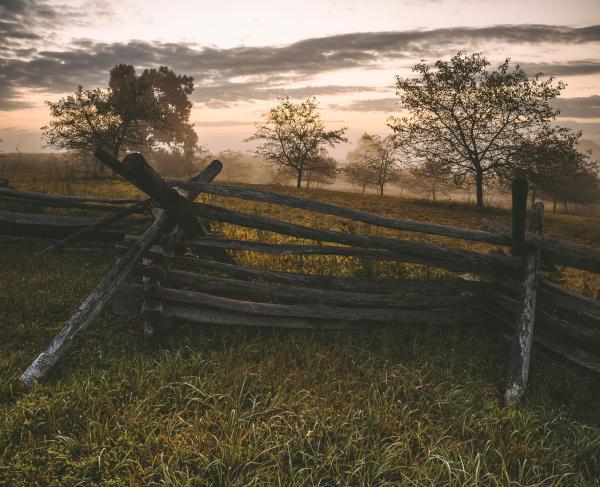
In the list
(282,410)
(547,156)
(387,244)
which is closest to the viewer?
(282,410)

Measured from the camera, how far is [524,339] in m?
3.60

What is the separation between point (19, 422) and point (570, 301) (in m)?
5.00

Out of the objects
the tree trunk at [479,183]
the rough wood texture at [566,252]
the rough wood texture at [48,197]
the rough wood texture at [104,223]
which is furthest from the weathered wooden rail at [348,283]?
the tree trunk at [479,183]

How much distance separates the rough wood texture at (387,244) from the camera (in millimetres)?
4027

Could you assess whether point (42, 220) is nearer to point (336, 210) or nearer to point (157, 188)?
point (157, 188)

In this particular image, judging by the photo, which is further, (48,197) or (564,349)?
(48,197)

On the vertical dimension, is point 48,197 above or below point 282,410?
above

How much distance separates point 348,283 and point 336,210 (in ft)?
3.18

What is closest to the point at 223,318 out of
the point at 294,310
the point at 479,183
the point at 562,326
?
the point at 294,310

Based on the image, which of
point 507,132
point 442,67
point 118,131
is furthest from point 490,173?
point 118,131

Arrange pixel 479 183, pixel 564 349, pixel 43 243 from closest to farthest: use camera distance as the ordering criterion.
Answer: pixel 564 349 → pixel 43 243 → pixel 479 183

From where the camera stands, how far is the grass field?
232 cm

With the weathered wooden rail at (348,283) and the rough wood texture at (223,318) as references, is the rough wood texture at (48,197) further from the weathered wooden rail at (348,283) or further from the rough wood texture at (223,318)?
the rough wood texture at (223,318)

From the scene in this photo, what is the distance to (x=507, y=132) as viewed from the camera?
1972cm
